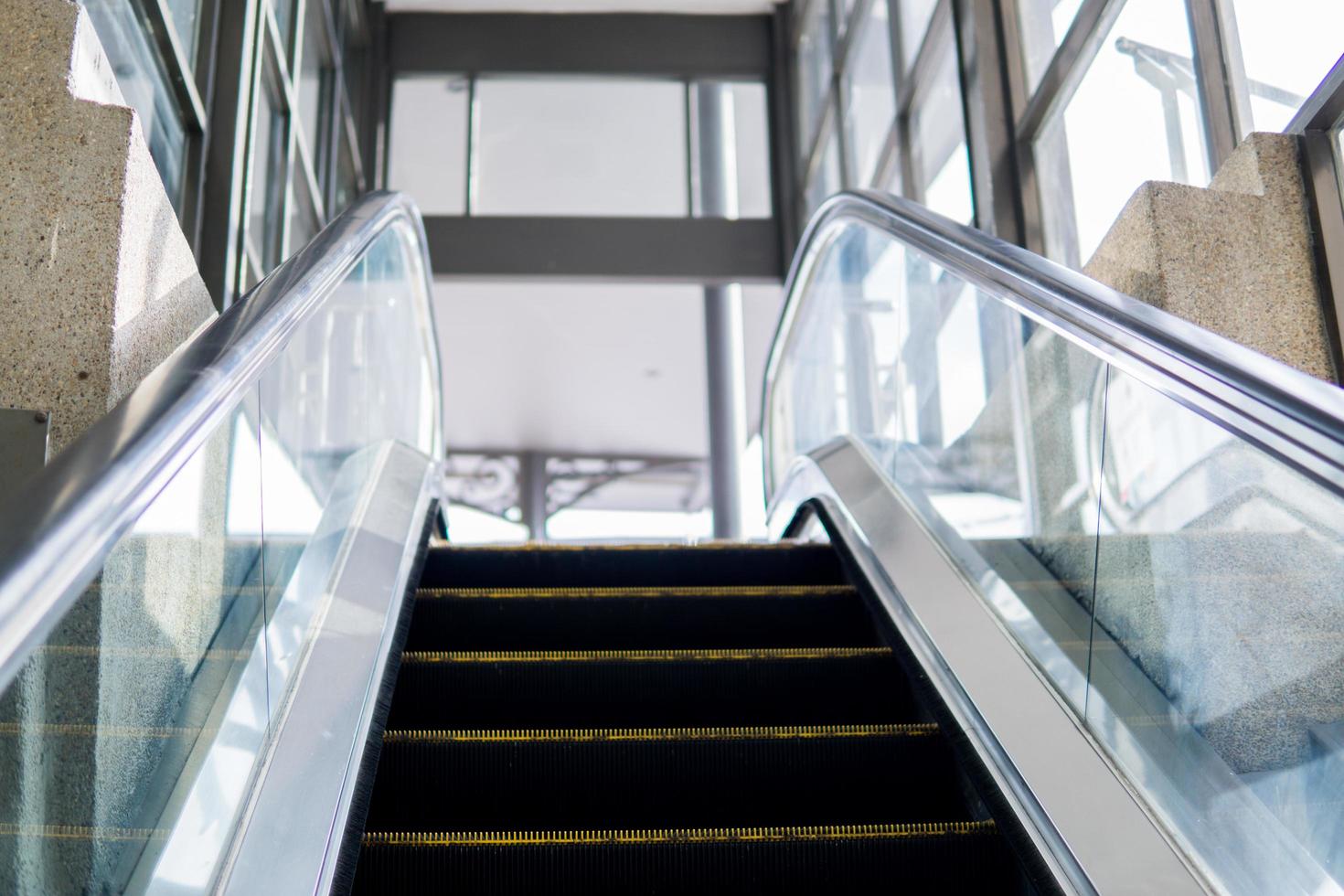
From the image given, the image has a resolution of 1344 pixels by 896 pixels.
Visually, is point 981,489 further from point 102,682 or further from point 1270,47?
point 102,682

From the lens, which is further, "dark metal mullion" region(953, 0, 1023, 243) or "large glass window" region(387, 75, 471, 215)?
"large glass window" region(387, 75, 471, 215)

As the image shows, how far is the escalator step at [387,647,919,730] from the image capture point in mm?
3033

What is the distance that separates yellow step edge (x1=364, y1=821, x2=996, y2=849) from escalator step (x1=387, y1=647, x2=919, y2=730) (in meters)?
0.56

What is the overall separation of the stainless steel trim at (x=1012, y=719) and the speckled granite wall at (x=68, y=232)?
179cm

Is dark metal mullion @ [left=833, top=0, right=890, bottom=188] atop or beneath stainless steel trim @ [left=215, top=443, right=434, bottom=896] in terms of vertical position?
atop

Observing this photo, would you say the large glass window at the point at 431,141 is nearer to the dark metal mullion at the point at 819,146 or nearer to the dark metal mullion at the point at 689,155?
the dark metal mullion at the point at 689,155


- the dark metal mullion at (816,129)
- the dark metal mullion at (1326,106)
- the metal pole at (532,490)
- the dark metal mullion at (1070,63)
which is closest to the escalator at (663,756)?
the dark metal mullion at (1326,106)

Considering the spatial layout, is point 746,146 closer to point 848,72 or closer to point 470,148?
point 848,72

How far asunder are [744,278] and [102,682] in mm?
8013

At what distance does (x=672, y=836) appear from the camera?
2.45 metres

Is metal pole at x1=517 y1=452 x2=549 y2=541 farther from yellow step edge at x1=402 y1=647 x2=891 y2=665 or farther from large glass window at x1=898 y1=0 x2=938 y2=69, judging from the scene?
yellow step edge at x1=402 y1=647 x2=891 y2=665

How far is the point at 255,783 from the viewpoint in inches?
87.7

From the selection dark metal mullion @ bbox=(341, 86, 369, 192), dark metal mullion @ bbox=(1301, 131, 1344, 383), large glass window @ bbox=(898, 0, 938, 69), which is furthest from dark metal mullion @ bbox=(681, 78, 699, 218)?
dark metal mullion @ bbox=(1301, 131, 1344, 383)

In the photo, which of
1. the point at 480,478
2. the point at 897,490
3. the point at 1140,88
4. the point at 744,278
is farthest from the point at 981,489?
the point at 480,478
